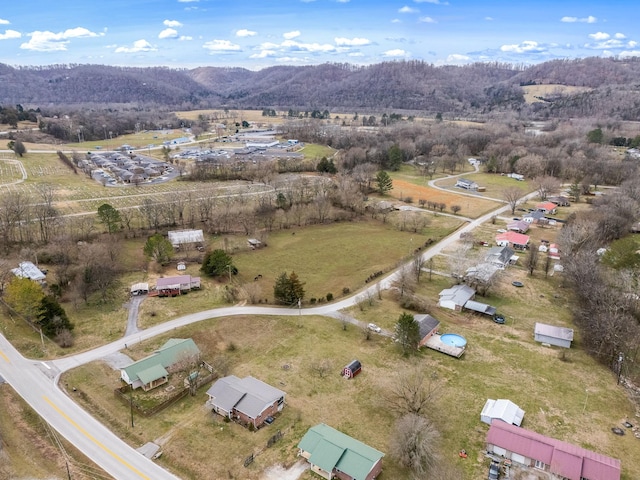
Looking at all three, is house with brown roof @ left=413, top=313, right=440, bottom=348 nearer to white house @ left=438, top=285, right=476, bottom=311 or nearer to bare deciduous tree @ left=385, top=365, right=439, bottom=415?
white house @ left=438, top=285, right=476, bottom=311

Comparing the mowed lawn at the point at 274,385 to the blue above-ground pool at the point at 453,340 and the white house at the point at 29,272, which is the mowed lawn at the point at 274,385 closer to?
the blue above-ground pool at the point at 453,340

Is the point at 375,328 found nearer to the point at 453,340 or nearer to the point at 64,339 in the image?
the point at 453,340

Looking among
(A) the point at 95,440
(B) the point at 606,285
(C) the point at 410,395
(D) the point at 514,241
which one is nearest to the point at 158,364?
(A) the point at 95,440

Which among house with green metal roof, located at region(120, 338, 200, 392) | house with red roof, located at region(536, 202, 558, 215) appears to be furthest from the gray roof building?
house with red roof, located at region(536, 202, 558, 215)

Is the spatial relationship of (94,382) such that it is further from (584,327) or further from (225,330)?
(584,327)

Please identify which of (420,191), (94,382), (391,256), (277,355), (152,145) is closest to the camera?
(94,382)

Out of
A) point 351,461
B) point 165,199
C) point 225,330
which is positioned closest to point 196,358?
point 225,330
